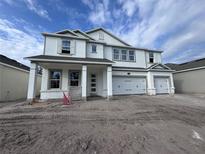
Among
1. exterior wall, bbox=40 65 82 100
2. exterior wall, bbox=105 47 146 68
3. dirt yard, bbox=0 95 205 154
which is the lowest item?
dirt yard, bbox=0 95 205 154

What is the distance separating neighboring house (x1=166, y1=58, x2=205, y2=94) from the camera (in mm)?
12844

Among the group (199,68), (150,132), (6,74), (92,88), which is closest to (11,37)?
(6,74)

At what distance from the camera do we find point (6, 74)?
9.52 m

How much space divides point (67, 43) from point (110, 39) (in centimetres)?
612

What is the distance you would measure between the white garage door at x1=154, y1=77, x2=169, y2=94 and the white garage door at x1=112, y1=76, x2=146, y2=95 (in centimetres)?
165

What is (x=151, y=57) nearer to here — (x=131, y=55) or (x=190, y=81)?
(x=131, y=55)

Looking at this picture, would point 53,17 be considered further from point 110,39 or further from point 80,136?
point 80,136

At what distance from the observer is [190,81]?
14.1 meters

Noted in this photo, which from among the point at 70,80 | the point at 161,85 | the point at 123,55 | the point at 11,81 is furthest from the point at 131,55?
the point at 11,81

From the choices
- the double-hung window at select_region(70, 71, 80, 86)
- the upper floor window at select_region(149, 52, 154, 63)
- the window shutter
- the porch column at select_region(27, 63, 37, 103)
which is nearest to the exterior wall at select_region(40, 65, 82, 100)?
the double-hung window at select_region(70, 71, 80, 86)

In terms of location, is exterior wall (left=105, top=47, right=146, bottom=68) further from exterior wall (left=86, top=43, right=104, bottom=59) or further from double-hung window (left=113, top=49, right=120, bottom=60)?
exterior wall (left=86, top=43, right=104, bottom=59)

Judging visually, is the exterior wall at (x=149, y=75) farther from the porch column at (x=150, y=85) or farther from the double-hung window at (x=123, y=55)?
the double-hung window at (x=123, y=55)

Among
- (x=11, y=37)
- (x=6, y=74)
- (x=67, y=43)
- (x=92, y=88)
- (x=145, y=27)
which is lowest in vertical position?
(x=92, y=88)

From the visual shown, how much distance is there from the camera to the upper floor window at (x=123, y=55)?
12.4 meters
